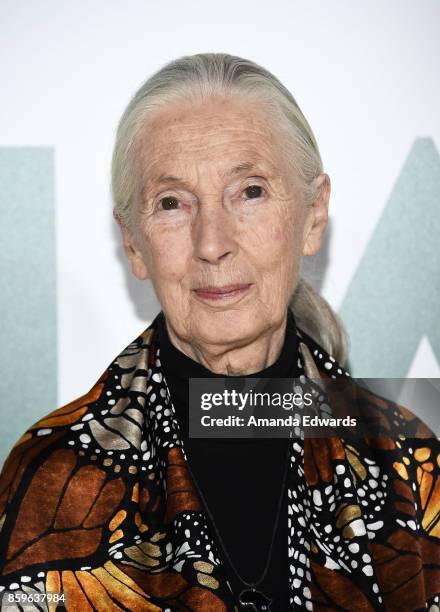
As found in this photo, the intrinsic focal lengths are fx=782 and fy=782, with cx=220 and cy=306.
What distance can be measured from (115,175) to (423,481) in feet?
2.73

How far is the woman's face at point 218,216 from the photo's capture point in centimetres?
136

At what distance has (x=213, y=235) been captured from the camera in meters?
1.33

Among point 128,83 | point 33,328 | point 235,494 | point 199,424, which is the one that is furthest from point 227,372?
point 128,83

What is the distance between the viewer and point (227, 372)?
4.86 feet

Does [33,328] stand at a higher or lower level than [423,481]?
higher

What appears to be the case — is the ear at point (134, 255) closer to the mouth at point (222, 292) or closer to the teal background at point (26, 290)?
the mouth at point (222, 292)

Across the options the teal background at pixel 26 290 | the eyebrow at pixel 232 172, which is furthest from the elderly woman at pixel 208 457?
the teal background at pixel 26 290

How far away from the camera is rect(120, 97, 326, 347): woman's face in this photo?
1.36 m

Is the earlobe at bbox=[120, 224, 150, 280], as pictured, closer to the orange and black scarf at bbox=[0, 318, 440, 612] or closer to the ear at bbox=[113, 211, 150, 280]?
the ear at bbox=[113, 211, 150, 280]

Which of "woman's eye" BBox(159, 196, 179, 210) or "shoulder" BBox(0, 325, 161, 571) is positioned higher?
"woman's eye" BBox(159, 196, 179, 210)

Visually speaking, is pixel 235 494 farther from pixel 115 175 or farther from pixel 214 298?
pixel 115 175

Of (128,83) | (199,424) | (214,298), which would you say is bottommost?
(199,424)

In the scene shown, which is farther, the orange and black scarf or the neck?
the neck

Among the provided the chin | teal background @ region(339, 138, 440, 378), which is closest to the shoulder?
the chin
